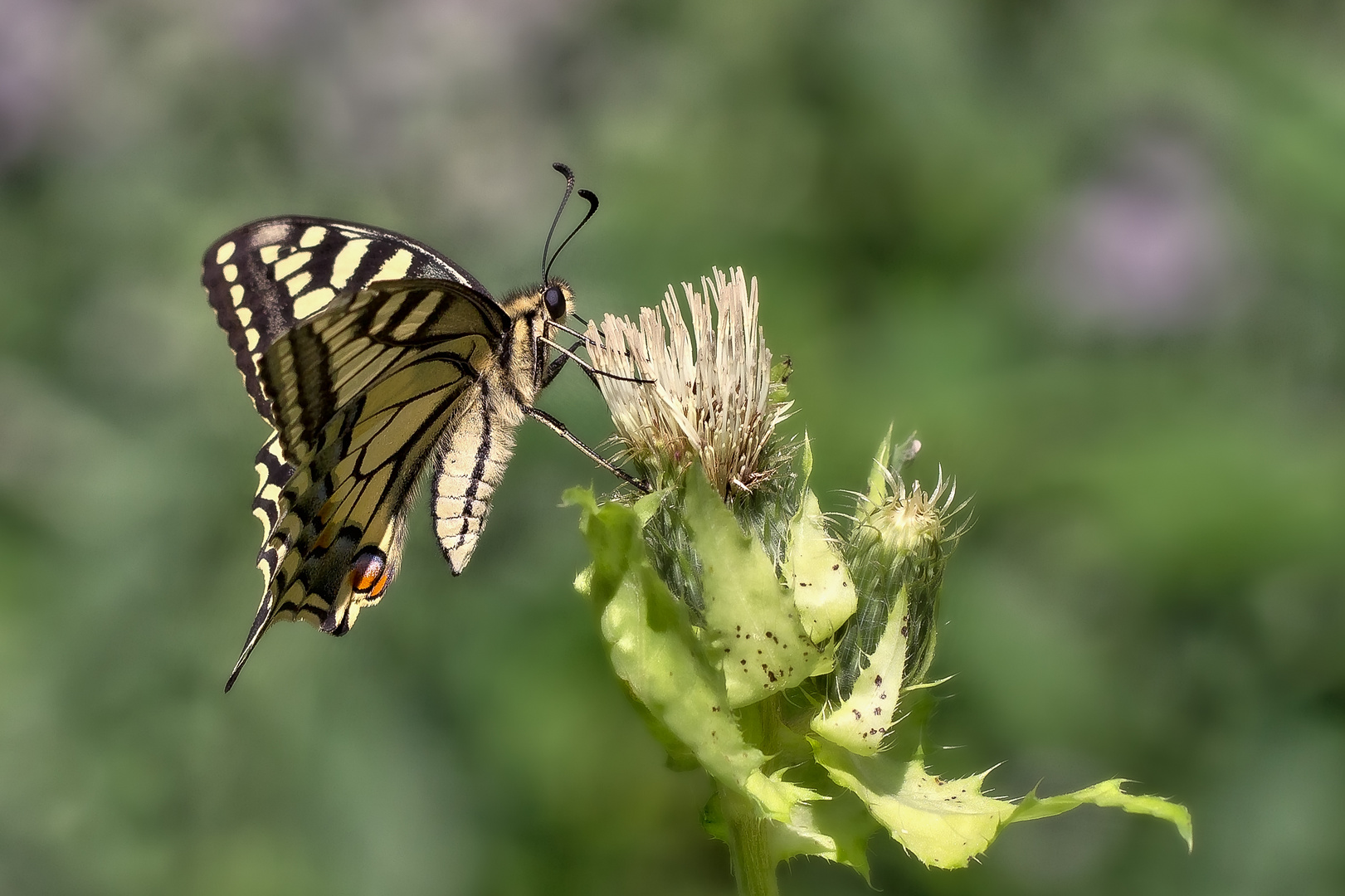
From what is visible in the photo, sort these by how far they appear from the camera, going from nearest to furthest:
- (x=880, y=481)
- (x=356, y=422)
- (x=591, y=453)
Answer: (x=880, y=481), (x=591, y=453), (x=356, y=422)

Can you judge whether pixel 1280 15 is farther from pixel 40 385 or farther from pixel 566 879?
pixel 40 385

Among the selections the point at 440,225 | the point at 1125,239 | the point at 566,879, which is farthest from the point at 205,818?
the point at 1125,239

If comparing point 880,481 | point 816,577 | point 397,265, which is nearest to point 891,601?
point 816,577

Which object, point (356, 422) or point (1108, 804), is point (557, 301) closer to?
point (356, 422)

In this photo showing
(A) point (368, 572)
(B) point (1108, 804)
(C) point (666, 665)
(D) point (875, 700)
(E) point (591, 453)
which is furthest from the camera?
(A) point (368, 572)

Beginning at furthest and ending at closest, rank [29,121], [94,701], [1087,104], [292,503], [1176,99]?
[29,121] < [1087,104] < [1176,99] < [94,701] < [292,503]

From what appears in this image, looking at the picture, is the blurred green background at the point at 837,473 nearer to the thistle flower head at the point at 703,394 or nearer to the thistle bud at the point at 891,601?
the thistle flower head at the point at 703,394
